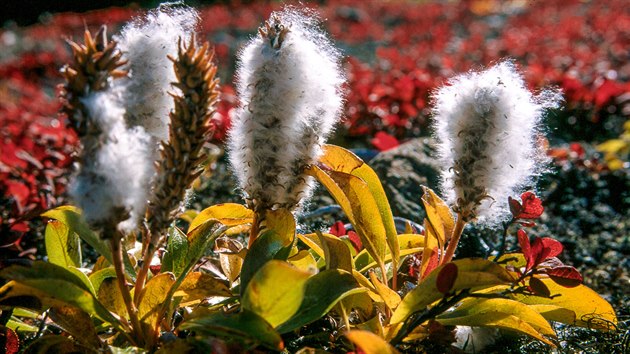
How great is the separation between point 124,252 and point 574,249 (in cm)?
223

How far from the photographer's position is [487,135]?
148 cm

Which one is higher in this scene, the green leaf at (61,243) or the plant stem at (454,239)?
the plant stem at (454,239)

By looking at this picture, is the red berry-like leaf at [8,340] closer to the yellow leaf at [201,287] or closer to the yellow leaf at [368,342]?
the yellow leaf at [201,287]

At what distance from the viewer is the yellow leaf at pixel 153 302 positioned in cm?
149

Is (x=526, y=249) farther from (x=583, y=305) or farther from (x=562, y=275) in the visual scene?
(x=583, y=305)

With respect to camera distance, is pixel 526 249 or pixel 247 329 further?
pixel 526 249

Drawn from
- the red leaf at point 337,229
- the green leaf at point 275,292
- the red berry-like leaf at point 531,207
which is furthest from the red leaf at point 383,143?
the green leaf at point 275,292

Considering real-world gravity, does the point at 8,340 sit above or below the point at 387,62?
below

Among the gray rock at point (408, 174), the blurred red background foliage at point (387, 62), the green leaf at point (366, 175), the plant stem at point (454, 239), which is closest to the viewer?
the plant stem at point (454, 239)

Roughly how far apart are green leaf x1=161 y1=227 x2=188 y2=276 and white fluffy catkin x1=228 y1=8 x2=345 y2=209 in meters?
0.29

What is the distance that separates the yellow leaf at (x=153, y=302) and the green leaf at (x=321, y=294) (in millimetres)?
325

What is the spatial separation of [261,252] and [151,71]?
1.70 feet

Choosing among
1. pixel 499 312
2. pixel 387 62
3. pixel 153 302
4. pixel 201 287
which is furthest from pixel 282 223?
pixel 387 62

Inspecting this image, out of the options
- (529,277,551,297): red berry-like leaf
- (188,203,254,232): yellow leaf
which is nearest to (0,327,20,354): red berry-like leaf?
(188,203,254,232): yellow leaf
